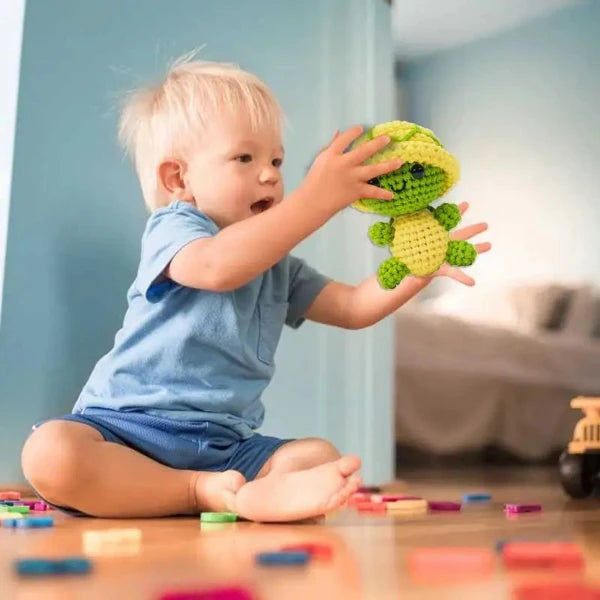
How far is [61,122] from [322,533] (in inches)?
31.5

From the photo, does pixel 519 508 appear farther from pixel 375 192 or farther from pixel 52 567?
pixel 52 567

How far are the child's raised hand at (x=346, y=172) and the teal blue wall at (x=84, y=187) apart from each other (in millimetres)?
552

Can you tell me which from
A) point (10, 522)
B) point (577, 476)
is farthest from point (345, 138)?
point (577, 476)

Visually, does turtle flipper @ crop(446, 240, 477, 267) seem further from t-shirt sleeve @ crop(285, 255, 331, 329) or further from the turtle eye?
t-shirt sleeve @ crop(285, 255, 331, 329)

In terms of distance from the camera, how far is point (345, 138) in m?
0.89

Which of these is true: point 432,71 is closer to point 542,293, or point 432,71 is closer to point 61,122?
point 542,293

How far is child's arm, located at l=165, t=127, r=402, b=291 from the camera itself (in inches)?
34.8

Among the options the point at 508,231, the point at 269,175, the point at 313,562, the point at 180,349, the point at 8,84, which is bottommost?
the point at 313,562

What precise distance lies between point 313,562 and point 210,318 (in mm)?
511

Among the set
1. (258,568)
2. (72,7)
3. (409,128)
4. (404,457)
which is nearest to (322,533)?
(258,568)

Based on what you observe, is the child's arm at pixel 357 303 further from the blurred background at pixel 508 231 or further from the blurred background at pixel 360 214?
the blurred background at pixel 508 231

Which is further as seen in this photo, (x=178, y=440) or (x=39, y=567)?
(x=178, y=440)

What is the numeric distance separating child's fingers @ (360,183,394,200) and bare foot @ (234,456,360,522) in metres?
0.24

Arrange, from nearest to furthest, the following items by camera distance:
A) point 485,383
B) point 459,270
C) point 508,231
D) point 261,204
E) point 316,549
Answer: point 316,549
point 459,270
point 261,204
point 485,383
point 508,231
